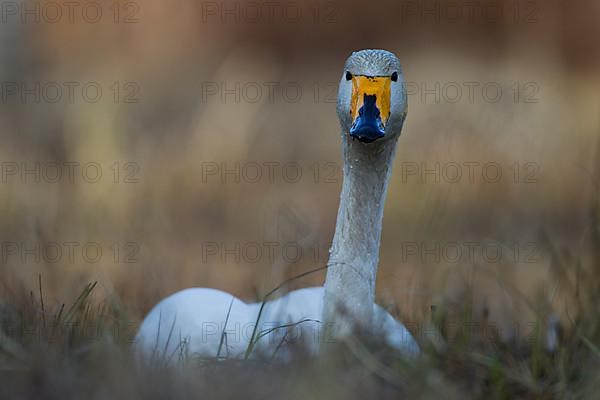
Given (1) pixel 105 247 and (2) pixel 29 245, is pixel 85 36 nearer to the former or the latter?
(1) pixel 105 247

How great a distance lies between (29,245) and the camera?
6.40m

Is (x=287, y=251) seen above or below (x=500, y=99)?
below

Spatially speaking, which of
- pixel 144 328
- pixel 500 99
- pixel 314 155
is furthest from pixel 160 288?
pixel 314 155

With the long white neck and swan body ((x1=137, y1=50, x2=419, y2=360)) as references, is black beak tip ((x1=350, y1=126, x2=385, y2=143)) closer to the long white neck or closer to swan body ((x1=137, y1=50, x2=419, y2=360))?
swan body ((x1=137, y1=50, x2=419, y2=360))

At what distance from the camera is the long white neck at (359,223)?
4.22 metres

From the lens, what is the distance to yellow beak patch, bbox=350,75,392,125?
3.96 m

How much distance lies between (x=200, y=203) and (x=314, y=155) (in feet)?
5.86

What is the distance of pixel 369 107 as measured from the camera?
3.92 m
